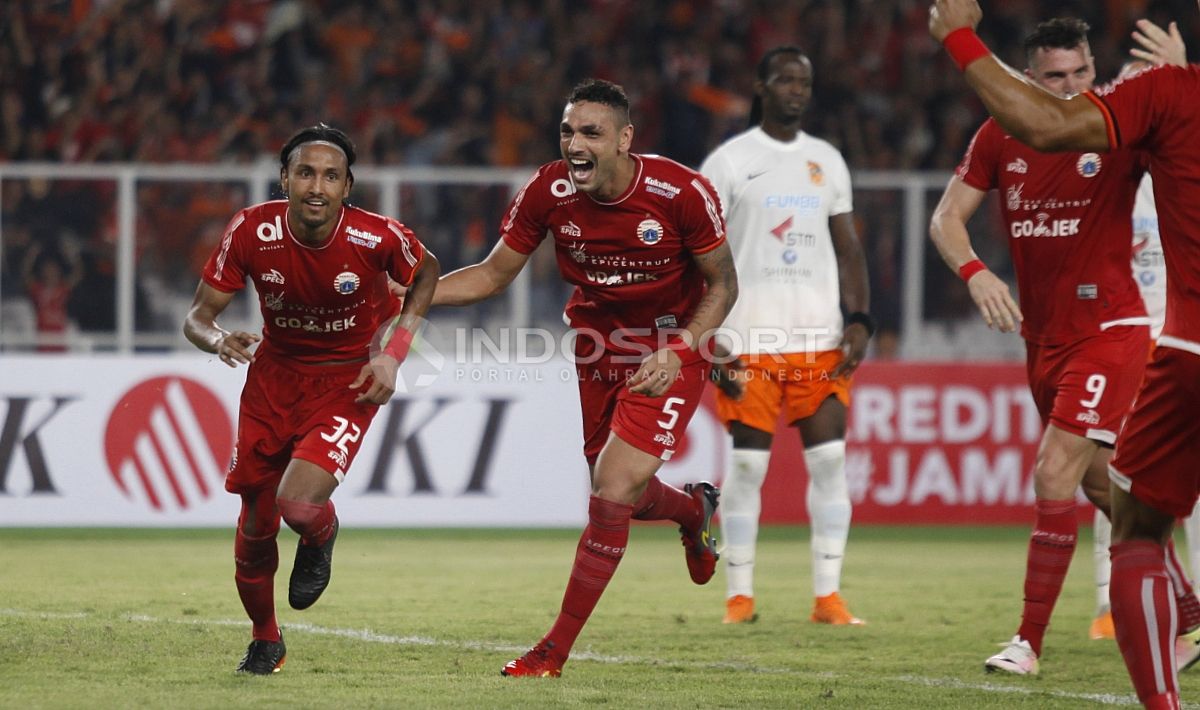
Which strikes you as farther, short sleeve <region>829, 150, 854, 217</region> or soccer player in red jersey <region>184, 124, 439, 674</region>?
short sleeve <region>829, 150, 854, 217</region>

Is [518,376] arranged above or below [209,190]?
below

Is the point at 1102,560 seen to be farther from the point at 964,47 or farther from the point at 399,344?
the point at 964,47

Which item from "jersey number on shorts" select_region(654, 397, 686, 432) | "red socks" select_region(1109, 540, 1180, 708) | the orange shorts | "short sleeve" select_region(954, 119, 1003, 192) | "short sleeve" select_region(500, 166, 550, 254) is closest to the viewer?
"red socks" select_region(1109, 540, 1180, 708)

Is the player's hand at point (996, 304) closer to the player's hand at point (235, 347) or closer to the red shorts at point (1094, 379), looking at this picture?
the red shorts at point (1094, 379)

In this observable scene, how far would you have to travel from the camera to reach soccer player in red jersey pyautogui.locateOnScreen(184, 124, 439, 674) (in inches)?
249

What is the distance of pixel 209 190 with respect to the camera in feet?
40.8

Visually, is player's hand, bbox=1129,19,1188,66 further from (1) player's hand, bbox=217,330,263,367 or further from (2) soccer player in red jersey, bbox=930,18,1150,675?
(1) player's hand, bbox=217,330,263,367

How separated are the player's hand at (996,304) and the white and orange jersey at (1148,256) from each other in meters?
2.28

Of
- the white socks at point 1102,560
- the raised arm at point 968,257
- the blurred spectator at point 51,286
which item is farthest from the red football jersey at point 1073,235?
the blurred spectator at point 51,286

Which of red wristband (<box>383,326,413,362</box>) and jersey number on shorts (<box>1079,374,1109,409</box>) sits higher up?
red wristband (<box>383,326,413,362</box>)

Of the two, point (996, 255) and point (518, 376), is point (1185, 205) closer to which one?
point (518, 376)

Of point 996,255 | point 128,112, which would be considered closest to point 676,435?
point 996,255

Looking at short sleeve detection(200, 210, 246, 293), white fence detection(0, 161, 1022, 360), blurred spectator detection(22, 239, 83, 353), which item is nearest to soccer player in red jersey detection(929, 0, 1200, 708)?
short sleeve detection(200, 210, 246, 293)

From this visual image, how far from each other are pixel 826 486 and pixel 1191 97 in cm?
392
